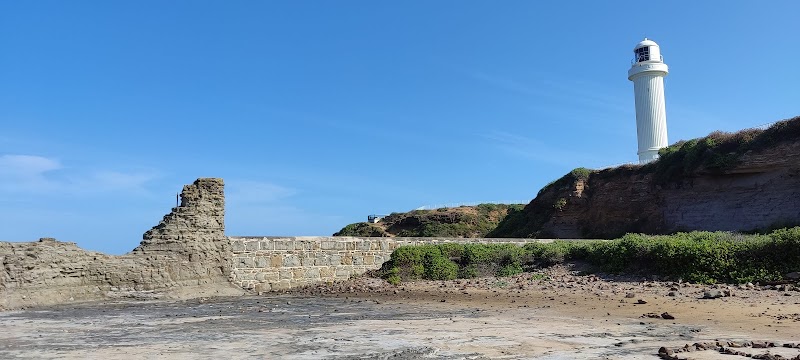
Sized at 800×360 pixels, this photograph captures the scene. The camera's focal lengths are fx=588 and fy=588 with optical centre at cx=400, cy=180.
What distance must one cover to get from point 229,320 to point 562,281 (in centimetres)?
855

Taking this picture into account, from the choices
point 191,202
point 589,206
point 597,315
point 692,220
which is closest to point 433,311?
point 597,315

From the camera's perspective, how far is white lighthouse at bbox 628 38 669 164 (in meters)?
39.7

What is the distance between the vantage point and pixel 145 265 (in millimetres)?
13383

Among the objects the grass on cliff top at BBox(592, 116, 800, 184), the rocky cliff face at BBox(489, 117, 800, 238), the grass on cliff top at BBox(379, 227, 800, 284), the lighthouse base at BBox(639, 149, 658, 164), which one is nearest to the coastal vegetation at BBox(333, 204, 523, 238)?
the rocky cliff face at BBox(489, 117, 800, 238)

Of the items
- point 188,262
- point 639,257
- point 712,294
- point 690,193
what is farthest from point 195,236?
point 690,193

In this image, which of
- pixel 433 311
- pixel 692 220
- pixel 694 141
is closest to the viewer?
pixel 433 311

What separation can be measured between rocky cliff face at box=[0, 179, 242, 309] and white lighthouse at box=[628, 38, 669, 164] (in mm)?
32742

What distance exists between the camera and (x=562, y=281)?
1438 cm

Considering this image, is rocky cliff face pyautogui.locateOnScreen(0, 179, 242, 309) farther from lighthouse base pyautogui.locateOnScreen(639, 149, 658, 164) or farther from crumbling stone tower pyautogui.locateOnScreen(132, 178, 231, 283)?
lighthouse base pyautogui.locateOnScreen(639, 149, 658, 164)

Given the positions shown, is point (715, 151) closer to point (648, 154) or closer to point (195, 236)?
point (648, 154)

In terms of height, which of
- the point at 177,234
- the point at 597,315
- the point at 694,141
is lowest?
the point at 597,315

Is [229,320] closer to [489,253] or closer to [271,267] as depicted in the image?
[271,267]

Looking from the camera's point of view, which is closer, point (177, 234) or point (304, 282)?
point (177, 234)

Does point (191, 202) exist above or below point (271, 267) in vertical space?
above
